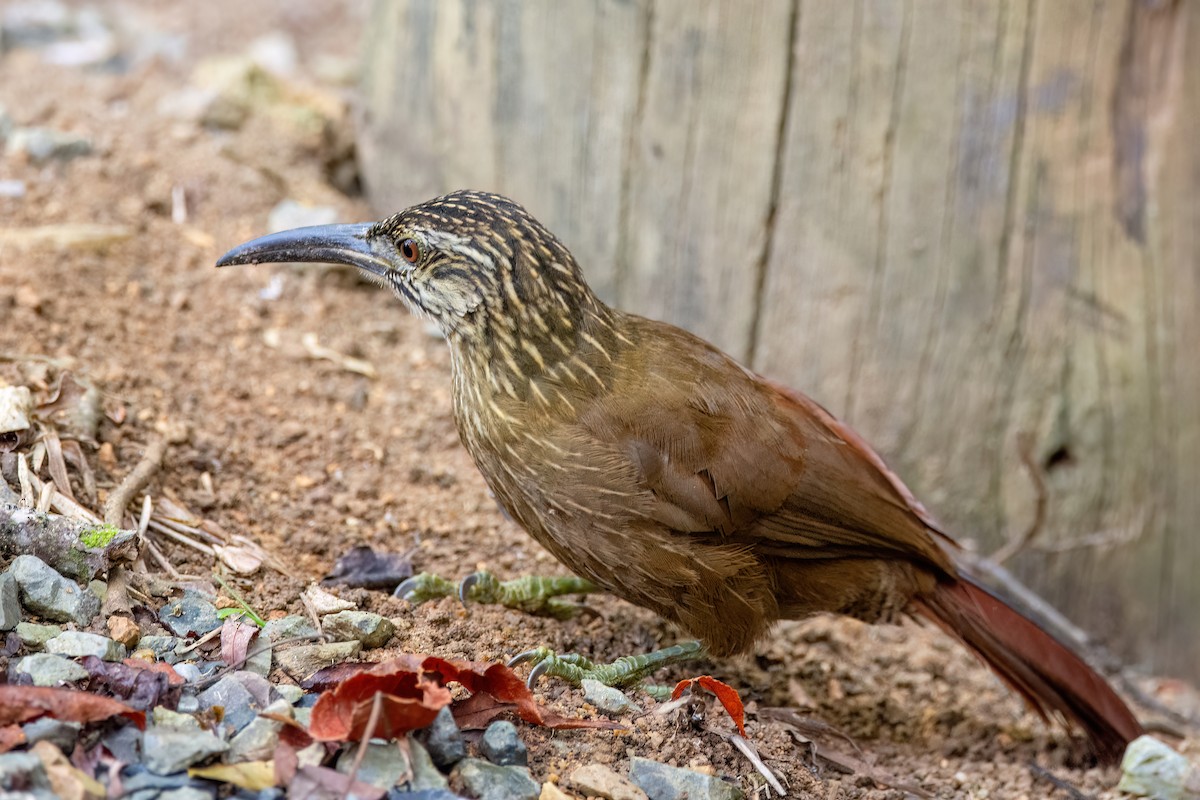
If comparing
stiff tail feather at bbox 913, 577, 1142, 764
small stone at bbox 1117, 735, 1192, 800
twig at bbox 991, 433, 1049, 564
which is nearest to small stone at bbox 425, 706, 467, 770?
stiff tail feather at bbox 913, 577, 1142, 764

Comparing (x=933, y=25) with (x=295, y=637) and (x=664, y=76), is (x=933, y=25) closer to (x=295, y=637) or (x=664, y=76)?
(x=664, y=76)

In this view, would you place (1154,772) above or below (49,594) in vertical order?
below

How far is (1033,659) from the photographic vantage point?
3906mm

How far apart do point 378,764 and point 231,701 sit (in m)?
0.37

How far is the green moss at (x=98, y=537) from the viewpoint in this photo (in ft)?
10.2

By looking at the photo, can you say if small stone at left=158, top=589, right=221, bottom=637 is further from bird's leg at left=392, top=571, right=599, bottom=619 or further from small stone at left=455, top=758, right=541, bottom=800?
small stone at left=455, top=758, right=541, bottom=800

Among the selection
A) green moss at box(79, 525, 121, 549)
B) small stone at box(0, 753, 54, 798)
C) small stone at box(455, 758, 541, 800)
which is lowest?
→ small stone at box(455, 758, 541, 800)

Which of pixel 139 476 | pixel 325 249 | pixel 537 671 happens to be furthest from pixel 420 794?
pixel 325 249

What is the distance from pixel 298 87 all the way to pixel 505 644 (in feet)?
12.7

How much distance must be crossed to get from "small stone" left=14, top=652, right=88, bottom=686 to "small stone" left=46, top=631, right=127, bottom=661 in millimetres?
53

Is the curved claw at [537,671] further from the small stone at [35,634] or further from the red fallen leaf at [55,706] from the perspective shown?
the small stone at [35,634]

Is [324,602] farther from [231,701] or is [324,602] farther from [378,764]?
[378,764]

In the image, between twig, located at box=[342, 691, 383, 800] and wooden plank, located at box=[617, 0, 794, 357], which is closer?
twig, located at box=[342, 691, 383, 800]

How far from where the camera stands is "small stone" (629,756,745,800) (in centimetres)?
286
